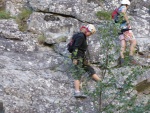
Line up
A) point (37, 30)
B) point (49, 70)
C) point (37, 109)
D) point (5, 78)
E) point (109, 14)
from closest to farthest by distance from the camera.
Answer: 1. point (37, 109)
2. point (5, 78)
3. point (49, 70)
4. point (37, 30)
5. point (109, 14)

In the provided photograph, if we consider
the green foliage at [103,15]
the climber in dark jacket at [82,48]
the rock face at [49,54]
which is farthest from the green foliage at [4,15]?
the climber in dark jacket at [82,48]

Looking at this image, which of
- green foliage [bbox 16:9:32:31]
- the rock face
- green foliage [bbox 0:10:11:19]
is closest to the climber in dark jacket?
the rock face

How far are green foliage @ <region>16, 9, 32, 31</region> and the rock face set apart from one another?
0.14m

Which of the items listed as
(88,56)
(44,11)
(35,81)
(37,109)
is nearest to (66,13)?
(44,11)

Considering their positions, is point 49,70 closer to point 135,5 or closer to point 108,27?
point 108,27

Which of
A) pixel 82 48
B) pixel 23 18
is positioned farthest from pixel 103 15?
pixel 82 48

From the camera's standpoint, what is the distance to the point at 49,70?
1042 centimetres

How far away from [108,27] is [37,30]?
4.45m

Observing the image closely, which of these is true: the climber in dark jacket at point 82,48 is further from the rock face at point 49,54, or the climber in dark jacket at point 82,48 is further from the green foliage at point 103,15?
the green foliage at point 103,15

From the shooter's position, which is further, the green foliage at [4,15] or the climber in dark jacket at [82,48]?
the green foliage at [4,15]

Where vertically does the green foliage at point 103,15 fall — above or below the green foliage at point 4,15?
above

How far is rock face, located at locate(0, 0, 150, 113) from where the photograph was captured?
29.9ft

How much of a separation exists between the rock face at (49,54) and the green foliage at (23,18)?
0.45 feet

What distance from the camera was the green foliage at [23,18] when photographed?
12033mm
